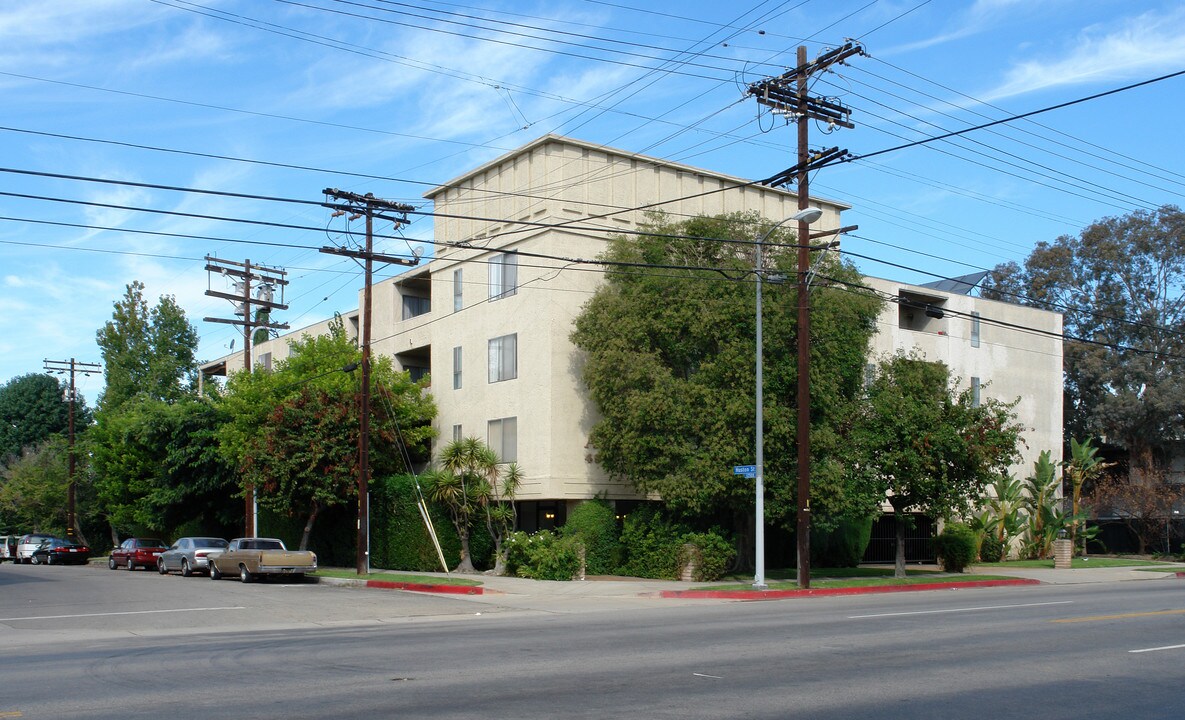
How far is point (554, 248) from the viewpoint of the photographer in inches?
1340

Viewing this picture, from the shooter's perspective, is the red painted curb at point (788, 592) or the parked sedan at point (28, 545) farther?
the parked sedan at point (28, 545)

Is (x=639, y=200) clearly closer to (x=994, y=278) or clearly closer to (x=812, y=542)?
(x=812, y=542)

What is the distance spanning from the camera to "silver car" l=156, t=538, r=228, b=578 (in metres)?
36.9

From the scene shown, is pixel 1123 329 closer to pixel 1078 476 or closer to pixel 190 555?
pixel 1078 476

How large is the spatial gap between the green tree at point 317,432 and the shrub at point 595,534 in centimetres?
764

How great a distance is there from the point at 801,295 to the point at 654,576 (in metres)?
9.83

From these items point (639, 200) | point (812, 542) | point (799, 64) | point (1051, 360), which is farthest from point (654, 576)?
point (1051, 360)

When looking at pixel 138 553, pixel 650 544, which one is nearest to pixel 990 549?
pixel 650 544

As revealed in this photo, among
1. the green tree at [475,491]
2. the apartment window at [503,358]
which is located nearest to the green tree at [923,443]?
the green tree at [475,491]

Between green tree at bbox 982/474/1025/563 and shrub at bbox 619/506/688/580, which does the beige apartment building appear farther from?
green tree at bbox 982/474/1025/563

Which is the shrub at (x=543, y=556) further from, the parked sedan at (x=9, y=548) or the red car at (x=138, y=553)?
the parked sedan at (x=9, y=548)

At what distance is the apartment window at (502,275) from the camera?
116 feet

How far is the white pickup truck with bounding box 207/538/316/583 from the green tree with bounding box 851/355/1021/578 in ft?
54.7

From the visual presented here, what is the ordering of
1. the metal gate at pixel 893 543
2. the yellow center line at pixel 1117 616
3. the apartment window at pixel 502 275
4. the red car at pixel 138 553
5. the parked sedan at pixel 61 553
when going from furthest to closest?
the parked sedan at pixel 61 553, the red car at pixel 138 553, the metal gate at pixel 893 543, the apartment window at pixel 502 275, the yellow center line at pixel 1117 616
